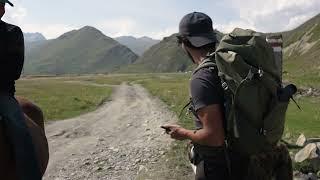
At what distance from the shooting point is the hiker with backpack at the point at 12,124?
5445 millimetres

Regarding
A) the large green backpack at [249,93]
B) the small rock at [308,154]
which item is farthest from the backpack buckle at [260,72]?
the small rock at [308,154]

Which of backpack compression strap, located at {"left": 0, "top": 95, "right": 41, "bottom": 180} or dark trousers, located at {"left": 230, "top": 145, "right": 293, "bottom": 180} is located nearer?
dark trousers, located at {"left": 230, "top": 145, "right": 293, "bottom": 180}

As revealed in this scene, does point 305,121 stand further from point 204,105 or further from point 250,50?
point 204,105

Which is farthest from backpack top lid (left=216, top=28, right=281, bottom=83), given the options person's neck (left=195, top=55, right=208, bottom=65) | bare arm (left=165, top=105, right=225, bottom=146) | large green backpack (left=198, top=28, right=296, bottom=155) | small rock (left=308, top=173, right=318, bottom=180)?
small rock (left=308, top=173, right=318, bottom=180)

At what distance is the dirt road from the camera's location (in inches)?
545

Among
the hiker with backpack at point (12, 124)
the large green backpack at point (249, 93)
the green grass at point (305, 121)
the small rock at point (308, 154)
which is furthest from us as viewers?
the green grass at point (305, 121)

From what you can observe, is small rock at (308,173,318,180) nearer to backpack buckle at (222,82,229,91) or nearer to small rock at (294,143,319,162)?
small rock at (294,143,319,162)

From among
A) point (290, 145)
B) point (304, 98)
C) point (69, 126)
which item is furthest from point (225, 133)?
point (304, 98)

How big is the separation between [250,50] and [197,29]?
643mm

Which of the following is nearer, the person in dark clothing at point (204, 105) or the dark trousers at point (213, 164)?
the person in dark clothing at point (204, 105)

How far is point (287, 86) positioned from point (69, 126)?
2086cm

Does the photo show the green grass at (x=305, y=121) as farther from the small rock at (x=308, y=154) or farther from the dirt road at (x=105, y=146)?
the dirt road at (x=105, y=146)

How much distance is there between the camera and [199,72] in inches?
198

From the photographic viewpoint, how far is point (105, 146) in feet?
59.7
